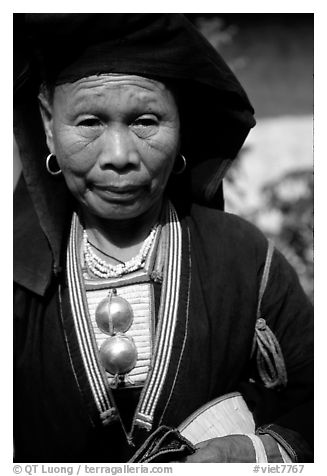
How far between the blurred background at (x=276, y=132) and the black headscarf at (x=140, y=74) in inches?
72.1

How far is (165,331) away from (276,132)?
2764 millimetres

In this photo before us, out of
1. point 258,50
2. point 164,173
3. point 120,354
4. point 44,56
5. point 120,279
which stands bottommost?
point 120,354

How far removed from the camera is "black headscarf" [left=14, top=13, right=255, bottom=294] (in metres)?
1.65

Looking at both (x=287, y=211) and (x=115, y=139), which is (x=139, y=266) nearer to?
(x=115, y=139)

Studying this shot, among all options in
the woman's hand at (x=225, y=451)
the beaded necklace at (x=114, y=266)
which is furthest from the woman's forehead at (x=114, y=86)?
the woman's hand at (x=225, y=451)

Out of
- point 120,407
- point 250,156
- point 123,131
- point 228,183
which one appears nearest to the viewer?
point 123,131

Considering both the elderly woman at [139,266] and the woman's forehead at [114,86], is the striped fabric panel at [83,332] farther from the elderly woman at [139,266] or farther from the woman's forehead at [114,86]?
the woman's forehead at [114,86]

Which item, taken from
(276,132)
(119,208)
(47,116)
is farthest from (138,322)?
(276,132)

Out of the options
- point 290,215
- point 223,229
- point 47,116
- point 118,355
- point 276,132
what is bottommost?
point 118,355

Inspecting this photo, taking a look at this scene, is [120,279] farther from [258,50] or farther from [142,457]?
[258,50]

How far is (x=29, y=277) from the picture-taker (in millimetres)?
1825

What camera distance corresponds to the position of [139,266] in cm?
183
